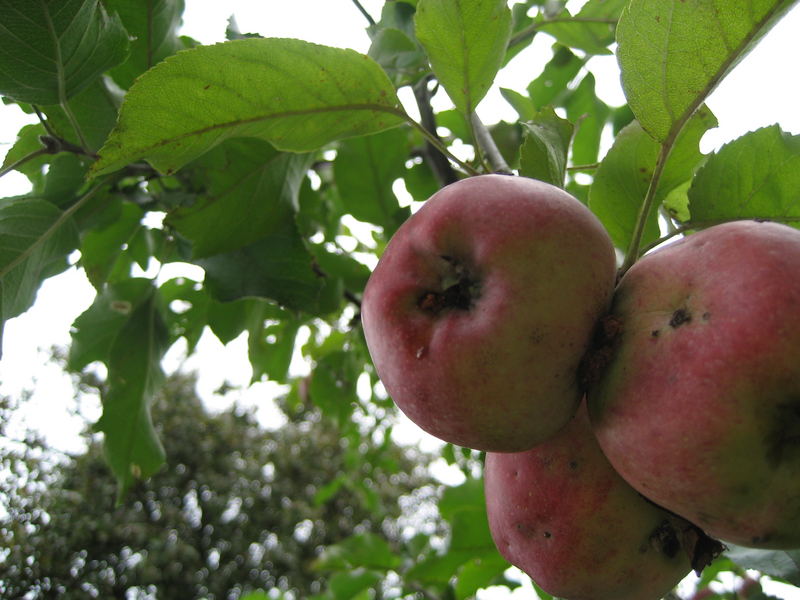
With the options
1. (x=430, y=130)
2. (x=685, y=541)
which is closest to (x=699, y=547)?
(x=685, y=541)

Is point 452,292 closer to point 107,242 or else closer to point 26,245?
point 26,245

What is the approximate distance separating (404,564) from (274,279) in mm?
1394

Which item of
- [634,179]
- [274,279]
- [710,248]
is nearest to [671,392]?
[710,248]

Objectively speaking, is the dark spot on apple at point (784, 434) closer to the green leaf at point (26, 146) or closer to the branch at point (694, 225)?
the branch at point (694, 225)

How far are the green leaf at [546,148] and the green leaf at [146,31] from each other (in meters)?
0.68

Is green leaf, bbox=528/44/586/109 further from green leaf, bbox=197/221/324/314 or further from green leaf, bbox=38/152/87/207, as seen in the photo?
green leaf, bbox=38/152/87/207

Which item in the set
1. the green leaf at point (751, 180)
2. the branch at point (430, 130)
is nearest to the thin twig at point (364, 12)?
the branch at point (430, 130)

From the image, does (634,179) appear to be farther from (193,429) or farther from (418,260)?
(193,429)

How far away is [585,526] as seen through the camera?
0.62m

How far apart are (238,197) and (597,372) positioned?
726 millimetres

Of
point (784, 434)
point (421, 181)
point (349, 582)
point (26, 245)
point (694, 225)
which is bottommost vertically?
point (349, 582)

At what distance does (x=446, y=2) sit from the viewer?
776 millimetres

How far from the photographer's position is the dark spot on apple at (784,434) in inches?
18.6

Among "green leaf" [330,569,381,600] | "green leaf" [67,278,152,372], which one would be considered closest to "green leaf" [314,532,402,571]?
"green leaf" [330,569,381,600]
